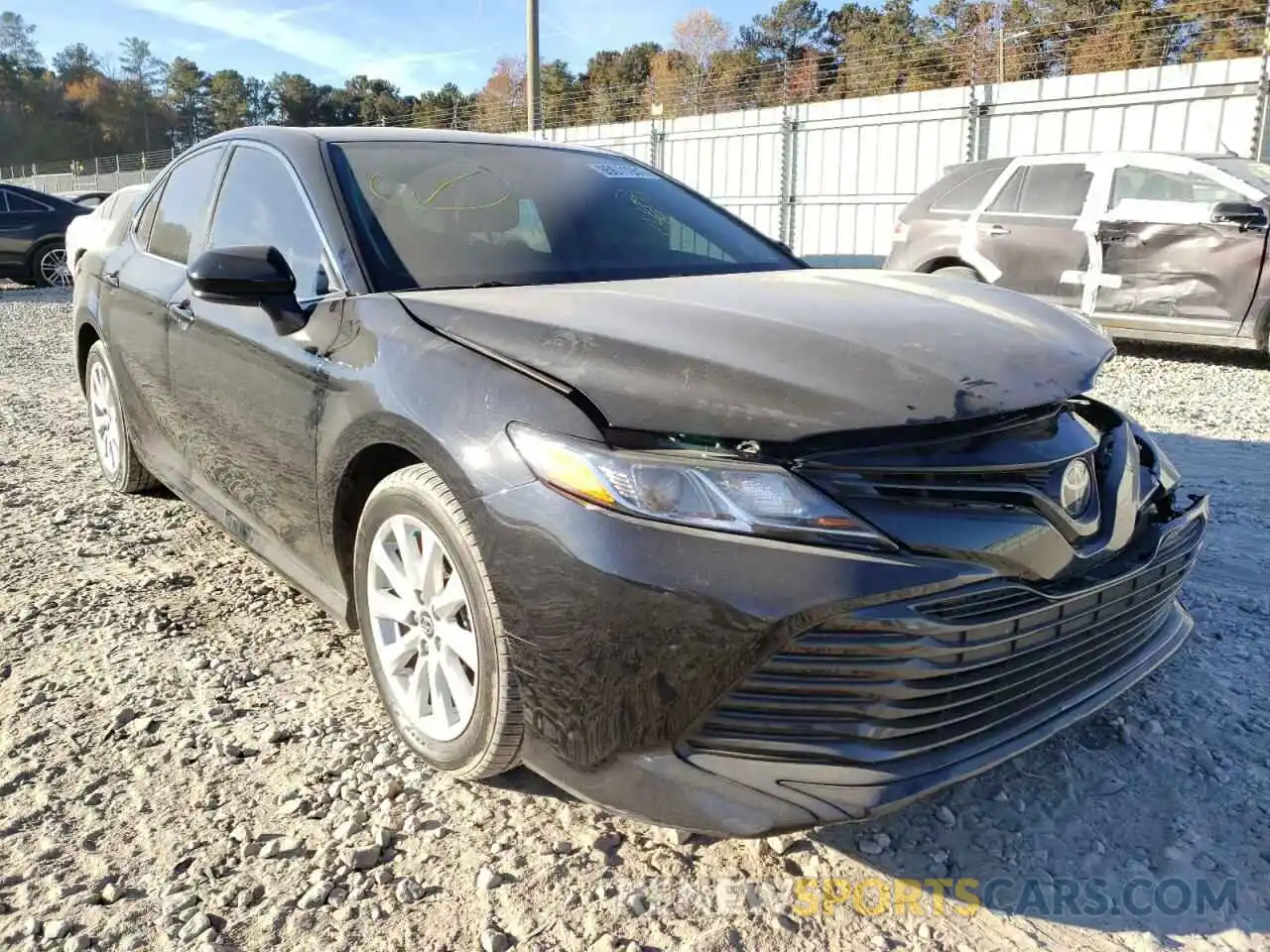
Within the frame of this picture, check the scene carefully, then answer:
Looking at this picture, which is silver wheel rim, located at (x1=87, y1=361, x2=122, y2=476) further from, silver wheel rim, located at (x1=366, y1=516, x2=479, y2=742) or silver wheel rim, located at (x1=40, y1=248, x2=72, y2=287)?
silver wheel rim, located at (x1=40, y1=248, x2=72, y2=287)

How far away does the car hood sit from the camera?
179 centimetres

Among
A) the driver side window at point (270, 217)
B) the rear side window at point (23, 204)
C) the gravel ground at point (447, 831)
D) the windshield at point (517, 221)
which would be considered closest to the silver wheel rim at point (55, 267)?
the rear side window at point (23, 204)

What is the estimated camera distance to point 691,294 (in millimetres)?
2416

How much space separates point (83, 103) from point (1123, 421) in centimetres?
8631

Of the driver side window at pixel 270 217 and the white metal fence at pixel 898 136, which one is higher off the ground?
the white metal fence at pixel 898 136

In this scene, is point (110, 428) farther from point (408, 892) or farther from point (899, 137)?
point (899, 137)

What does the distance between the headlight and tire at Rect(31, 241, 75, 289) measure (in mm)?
15736

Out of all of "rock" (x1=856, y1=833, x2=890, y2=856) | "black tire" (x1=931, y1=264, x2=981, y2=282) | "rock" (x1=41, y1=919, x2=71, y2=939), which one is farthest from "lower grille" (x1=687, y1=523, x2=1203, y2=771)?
"black tire" (x1=931, y1=264, x2=981, y2=282)

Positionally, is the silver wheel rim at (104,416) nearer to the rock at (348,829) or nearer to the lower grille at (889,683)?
the rock at (348,829)

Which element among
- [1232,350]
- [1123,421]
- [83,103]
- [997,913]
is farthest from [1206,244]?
[83,103]

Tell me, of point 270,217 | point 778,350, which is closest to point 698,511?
point 778,350

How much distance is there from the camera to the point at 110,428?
4316 mm

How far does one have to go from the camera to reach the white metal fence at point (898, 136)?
1148 centimetres

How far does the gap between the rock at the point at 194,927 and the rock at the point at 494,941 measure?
1.66ft
